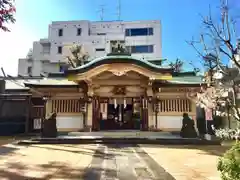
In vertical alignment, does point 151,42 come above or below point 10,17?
above

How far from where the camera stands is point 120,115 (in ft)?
65.2

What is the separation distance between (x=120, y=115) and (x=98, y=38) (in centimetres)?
2829

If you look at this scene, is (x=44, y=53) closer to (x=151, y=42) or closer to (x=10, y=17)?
(x=151, y=42)

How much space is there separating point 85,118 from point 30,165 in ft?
32.3

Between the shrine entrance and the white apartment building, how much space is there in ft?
86.0

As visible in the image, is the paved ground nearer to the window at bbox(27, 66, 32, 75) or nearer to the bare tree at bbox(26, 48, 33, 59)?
the window at bbox(27, 66, 32, 75)

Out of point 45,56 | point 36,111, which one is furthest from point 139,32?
point 36,111

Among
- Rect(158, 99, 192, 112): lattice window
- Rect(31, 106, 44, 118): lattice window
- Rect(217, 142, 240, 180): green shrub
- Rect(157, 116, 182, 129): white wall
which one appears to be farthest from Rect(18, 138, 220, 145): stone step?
Rect(217, 142, 240, 180): green shrub

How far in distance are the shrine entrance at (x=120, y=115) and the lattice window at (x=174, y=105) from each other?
Result: 1996 mm

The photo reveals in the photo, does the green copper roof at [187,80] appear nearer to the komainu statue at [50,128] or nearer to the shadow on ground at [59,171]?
the komainu statue at [50,128]

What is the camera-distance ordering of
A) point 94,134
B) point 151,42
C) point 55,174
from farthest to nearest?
point 151,42 < point 94,134 < point 55,174

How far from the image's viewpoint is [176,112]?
1759 centimetres

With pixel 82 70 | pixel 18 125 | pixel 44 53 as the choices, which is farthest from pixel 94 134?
pixel 44 53

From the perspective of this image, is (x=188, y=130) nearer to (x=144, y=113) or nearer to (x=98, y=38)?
(x=144, y=113)
